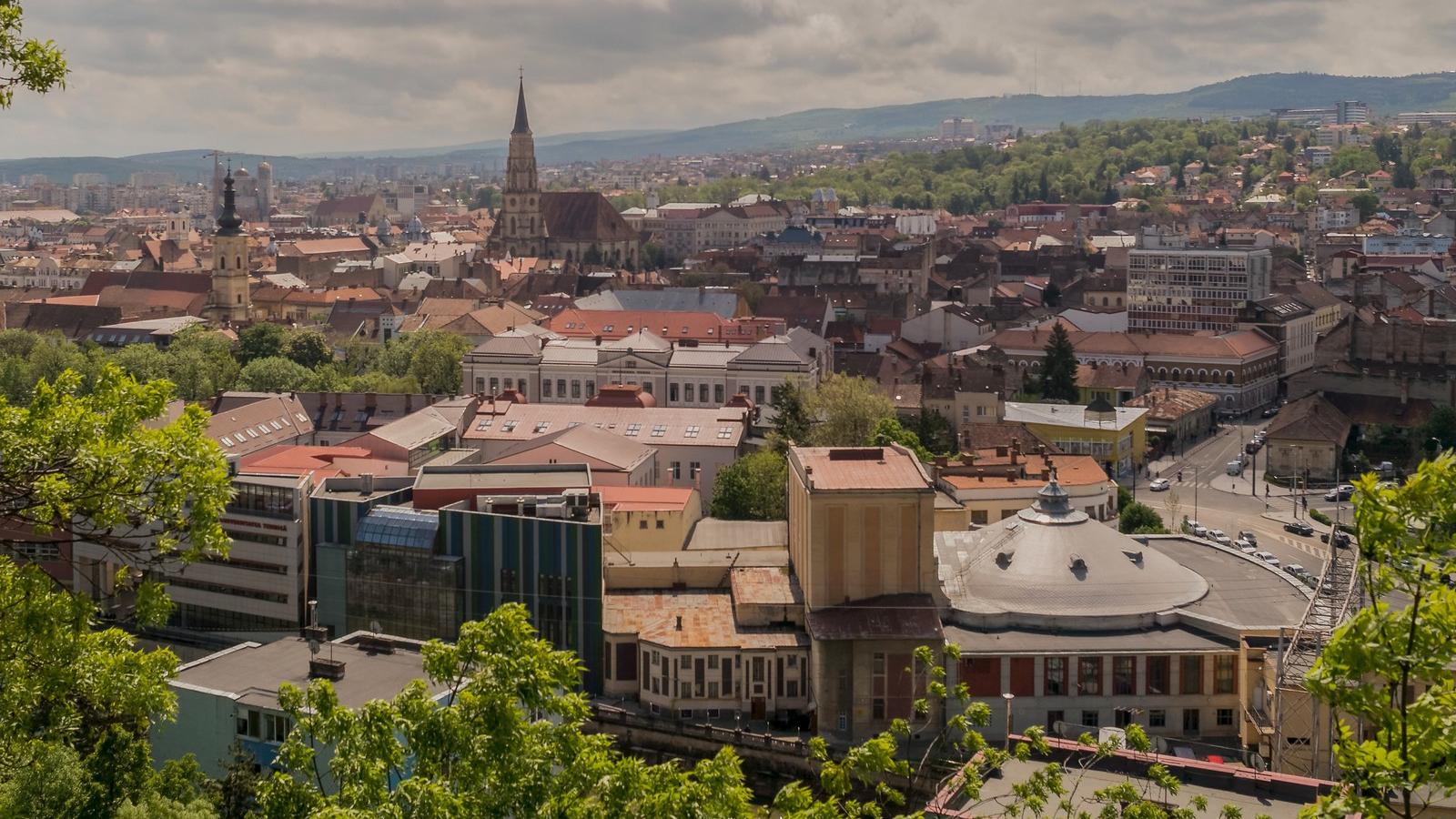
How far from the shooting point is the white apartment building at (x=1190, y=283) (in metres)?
68.0

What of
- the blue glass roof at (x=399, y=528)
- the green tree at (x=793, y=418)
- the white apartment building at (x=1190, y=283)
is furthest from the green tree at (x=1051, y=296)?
the blue glass roof at (x=399, y=528)

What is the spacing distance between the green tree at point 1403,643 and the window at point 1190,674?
19929 mm

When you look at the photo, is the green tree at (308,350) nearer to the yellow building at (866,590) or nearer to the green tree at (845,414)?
the green tree at (845,414)

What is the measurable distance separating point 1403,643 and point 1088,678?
66.7 ft

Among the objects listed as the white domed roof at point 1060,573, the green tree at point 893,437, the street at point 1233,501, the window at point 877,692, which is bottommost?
the window at point 877,692

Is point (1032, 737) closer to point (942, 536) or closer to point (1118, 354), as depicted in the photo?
point (942, 536)

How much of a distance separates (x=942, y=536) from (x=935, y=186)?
12185 centimetres

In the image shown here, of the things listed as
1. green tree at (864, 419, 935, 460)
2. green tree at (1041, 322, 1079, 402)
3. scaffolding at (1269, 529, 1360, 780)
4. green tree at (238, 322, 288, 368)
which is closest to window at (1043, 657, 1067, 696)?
scaffolding at (1269, 529, 1360, 780)

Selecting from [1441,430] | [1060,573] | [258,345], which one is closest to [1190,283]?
[1441,430]

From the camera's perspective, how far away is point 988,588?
29.1m

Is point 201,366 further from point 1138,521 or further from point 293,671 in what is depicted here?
point 293,671

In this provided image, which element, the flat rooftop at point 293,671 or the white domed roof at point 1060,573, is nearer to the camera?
the flat rooftop at point 293,671

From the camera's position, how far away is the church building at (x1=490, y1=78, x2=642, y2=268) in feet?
349

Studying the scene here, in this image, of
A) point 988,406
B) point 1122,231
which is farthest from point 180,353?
point 1122,231
